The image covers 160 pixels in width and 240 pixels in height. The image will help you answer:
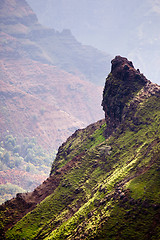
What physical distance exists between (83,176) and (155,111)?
44.1m

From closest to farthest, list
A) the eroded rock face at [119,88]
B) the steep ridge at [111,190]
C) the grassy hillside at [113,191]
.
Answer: the grassy hillside at [113,191] < the steep ridge at [111,190] < the eroded rock face at [119,88]

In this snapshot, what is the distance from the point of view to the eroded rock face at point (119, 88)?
14350cm

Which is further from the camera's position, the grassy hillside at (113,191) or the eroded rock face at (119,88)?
the eroded rock face at (119,88)

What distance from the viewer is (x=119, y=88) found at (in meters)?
147

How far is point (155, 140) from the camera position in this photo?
106312mm

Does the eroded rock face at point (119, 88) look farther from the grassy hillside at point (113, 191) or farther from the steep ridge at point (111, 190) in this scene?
the grassy hillside at point (113, 191)

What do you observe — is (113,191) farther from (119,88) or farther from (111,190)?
(119,88)

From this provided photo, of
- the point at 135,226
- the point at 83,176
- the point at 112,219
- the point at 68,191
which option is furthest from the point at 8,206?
the point at 135,226

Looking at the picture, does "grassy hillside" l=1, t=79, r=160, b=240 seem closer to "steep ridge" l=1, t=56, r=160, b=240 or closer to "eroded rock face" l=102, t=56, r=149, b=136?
"steep ridge" l=1, t=56, r=160, b=240

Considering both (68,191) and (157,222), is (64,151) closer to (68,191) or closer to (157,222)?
(68,191)

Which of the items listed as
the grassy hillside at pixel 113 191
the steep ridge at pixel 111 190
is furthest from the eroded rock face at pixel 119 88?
the grassy hillside at pixel 113 191

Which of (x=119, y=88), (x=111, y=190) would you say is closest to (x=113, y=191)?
(x=111, y=190)

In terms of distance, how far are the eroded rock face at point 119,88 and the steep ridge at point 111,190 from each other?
0.53m

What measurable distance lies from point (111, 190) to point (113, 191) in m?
1.94
